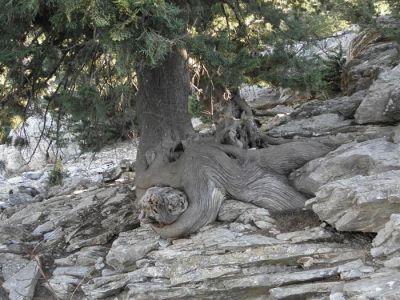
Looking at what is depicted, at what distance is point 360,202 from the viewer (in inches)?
201

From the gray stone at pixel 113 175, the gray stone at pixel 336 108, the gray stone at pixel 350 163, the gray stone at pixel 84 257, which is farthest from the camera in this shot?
the gray stone at pixel 113 175

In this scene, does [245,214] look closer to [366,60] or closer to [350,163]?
A: [350,163]

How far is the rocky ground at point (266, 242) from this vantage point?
497 centimetres

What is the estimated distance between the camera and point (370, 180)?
17.6 ft

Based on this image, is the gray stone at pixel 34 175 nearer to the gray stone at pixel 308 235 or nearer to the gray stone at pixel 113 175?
the gray stone at pixel 113 175

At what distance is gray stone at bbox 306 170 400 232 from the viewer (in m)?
5.07

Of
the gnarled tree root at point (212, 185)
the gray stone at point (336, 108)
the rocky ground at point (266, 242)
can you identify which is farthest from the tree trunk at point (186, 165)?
the gray stone at point (336, 108)

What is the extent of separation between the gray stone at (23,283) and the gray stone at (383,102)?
5.39 meters

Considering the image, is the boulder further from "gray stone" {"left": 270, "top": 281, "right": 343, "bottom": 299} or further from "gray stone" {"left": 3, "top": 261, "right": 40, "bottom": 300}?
"gray stone" {"left": 3, "top": 261, "right": 40, "bottom": 300}

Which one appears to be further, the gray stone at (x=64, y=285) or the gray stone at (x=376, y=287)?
the gray stone at (x=64, y=285)

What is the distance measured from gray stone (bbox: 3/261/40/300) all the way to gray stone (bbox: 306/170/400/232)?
390 cm

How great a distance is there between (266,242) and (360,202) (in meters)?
1.18

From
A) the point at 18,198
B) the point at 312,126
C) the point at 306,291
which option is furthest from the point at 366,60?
the point at 18,198

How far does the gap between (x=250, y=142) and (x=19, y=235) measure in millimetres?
4098
